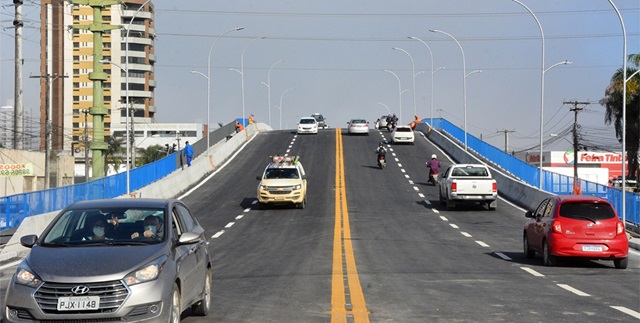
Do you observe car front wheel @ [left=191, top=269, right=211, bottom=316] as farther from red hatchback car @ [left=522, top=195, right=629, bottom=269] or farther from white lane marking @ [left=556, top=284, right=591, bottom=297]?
red hatchback car @ [left=522, top=195, right=629, bottom=269]

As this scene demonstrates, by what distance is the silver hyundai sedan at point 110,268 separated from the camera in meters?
8.79

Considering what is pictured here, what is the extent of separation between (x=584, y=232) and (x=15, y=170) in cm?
4645

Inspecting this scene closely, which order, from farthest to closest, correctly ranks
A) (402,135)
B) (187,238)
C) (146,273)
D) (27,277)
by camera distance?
(402,135)
(187,238)
(146,273)
(27,277)

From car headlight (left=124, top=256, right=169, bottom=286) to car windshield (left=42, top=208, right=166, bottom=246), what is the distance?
673mm

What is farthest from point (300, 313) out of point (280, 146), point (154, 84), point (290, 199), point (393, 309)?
point (154, 84)

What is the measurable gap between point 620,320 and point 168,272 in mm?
5723

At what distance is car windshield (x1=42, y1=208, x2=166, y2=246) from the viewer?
10.1 metres

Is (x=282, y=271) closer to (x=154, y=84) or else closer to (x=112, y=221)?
(x=112, y=221)

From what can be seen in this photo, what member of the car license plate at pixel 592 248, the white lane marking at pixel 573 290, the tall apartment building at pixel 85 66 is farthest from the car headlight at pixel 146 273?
the tall apartment building at pixel 85 66

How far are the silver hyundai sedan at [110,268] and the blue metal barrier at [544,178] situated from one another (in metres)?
21.7

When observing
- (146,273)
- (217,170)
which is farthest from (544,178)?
(146,273)

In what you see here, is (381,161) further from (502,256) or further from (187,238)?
(187,238)

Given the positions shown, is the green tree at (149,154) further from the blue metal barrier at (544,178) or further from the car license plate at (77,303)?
the car license plate at (77,303)

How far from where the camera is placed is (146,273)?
9.19 metres
